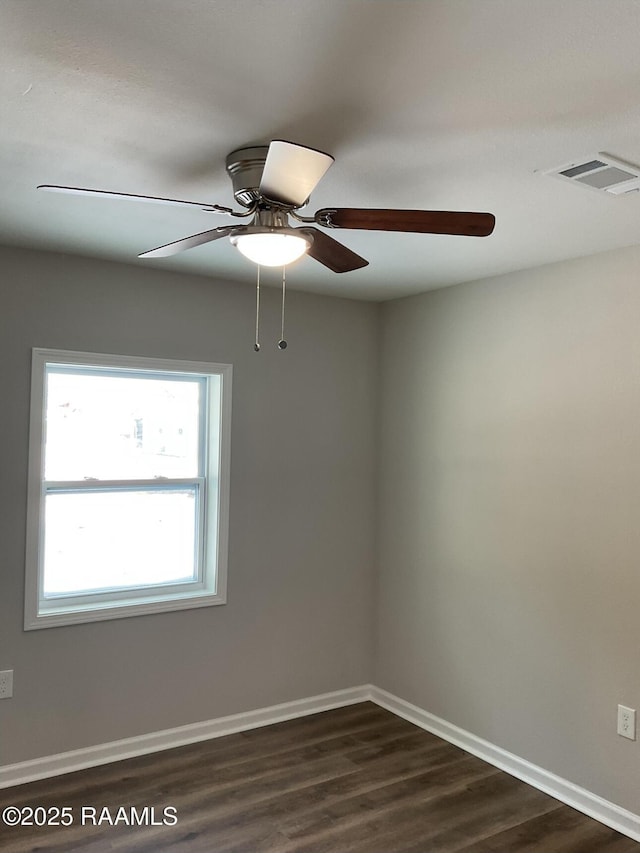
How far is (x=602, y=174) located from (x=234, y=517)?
258cm

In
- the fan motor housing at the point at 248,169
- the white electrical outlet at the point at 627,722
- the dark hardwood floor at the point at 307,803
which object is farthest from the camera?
the white electrical outlet at the point at 627,722

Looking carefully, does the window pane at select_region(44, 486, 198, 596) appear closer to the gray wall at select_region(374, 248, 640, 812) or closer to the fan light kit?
the gray wall at select_region(374, 248, 640, 812)

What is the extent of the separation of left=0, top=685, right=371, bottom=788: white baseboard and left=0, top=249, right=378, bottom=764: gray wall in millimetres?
52

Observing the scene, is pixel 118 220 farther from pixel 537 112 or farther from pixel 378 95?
pixel 537 112

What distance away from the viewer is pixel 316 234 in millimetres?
2090

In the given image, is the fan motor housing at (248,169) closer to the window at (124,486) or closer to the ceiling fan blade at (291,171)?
the ceiling fan blade at (291,171)

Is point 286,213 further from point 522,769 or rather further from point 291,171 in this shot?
point 522,769

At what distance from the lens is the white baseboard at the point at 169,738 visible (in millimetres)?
3352

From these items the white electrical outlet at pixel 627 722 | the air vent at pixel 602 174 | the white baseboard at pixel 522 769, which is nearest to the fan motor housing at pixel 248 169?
the air vent at pixel 602 174

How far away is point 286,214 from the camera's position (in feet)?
6.84

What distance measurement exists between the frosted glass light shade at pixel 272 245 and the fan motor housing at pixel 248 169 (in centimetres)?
18

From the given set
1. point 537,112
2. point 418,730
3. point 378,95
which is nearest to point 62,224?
point 378,95

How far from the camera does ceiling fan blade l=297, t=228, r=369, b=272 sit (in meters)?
2.11

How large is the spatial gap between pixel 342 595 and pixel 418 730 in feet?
2.89
